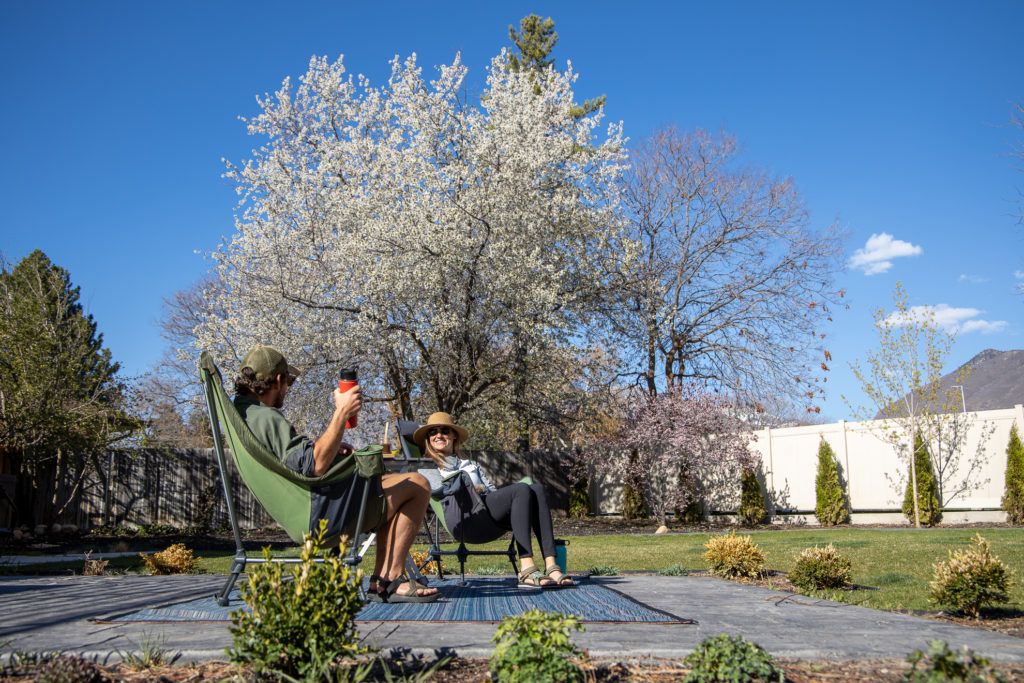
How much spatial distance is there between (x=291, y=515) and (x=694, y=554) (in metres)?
6.72

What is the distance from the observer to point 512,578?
5.55 metres

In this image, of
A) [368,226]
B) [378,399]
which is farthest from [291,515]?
[378,399]

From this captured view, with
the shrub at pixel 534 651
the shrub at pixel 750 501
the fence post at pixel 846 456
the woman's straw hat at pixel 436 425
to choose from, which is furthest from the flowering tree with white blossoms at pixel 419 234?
the shrub at pixel 534 651

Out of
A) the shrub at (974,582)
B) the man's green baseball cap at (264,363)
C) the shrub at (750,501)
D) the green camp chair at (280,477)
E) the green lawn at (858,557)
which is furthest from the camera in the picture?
the shrub at (750,501)

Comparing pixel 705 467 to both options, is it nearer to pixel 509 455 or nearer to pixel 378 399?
pixel 509 455

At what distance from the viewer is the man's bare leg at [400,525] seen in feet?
12.7

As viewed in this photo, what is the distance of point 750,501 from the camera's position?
16656 mm

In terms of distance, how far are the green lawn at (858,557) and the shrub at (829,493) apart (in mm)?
3863

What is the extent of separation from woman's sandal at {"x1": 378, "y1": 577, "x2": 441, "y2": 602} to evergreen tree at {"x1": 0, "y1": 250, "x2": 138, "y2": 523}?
10185 mm

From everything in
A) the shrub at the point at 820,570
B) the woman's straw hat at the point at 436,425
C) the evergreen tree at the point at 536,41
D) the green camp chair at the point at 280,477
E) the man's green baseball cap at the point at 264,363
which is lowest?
the shrub at the point at 820,570

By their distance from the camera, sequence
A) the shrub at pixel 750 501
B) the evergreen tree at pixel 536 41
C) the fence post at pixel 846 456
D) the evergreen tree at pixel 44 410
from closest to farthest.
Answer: the evergreen tree at pixel 44 410
the fence post at pixel 846 456
the shrub at pixel 750 501
the evergreen tree at pixel 536 41

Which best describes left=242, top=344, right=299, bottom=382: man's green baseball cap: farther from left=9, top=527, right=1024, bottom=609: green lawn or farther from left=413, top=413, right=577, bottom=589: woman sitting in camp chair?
left=9, top=527, right=1024, bottom=609: green lawn

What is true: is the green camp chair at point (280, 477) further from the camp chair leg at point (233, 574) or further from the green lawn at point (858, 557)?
the green lawn at point (858, 557)

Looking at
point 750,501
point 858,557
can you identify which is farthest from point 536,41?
point 858,557
